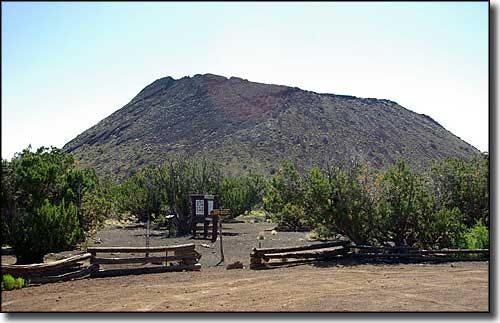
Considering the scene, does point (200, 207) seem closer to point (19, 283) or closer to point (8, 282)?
point (19, 283)

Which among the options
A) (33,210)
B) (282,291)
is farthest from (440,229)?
(33,210)

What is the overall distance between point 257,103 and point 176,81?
13930mm

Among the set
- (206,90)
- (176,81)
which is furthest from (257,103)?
(176,81)

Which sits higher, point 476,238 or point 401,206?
point 401,206

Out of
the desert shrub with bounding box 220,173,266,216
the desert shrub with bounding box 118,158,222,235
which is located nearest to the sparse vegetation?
the desert shrub with bounding box 118,158,222,235

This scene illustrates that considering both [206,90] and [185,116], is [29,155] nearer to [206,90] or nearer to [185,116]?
[185,116]

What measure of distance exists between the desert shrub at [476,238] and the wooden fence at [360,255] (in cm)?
73

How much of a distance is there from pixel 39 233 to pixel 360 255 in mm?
6567

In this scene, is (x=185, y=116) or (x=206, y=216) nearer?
(x=206, y=216)

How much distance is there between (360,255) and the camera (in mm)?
12117

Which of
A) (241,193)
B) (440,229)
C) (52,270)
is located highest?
(241,193)

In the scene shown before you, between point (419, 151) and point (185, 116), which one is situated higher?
point (185, 116)

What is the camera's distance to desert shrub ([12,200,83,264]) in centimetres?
1003

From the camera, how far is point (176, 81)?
73.4 m
